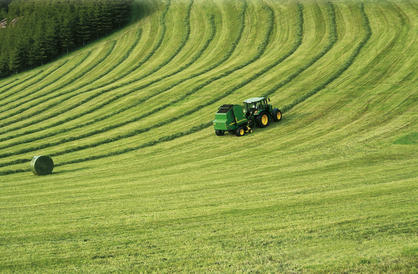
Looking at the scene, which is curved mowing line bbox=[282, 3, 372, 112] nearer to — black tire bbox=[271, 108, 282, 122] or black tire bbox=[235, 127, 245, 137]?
black tire bbox=[271, 108, 282, 122]

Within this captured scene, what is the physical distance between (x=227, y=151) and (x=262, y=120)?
4529 millimetres

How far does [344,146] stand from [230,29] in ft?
109

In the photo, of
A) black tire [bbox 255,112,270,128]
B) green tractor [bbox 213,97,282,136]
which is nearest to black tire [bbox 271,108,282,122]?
green tractor [bbox 213,97,282,136]

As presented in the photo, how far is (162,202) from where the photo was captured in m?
13.9

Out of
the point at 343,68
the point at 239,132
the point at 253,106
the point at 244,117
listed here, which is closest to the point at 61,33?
the point at 343,68

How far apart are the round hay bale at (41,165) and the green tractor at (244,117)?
31.0ft

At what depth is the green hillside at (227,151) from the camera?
9.60 meters

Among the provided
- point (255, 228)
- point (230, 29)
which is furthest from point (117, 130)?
point (230, 29)

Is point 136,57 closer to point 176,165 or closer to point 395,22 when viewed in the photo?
point 395,22

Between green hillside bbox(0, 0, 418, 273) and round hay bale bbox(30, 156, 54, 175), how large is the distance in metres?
0.54

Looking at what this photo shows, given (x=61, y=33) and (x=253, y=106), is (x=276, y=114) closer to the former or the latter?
(x=253, y=106)

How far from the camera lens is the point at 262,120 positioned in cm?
2492

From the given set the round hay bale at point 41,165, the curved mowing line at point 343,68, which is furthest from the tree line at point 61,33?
the round hay bale at point 41,165

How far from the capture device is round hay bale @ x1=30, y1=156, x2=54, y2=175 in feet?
67.9
